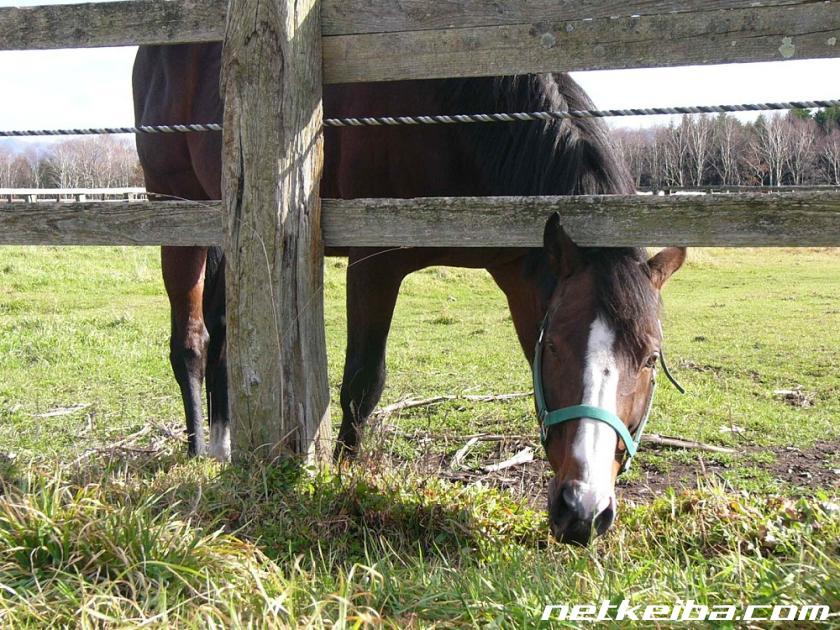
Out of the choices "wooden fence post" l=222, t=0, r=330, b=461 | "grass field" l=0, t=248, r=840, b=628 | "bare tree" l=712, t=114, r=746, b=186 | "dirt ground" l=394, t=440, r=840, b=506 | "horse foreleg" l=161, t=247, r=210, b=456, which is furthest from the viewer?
"horse foreleg" l=161, t=247, r=210, b=456

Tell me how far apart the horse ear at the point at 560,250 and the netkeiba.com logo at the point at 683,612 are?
1.23 meters

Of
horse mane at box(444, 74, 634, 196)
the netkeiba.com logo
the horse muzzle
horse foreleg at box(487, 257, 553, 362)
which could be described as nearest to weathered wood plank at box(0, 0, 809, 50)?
horse mane at box(444, 74, 634, 196)

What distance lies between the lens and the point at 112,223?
9.48 ft

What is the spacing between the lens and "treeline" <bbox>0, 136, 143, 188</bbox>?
103ft

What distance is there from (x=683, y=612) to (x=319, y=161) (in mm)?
2006

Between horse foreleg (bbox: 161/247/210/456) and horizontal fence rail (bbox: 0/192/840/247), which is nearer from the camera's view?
horizontal fence rail (bbox: 0/192/840/247)

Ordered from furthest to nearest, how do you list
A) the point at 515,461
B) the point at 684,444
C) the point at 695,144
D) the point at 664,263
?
the point at 695,144 → the point at 684,444 → the point at 515,461 → the point at 664,263

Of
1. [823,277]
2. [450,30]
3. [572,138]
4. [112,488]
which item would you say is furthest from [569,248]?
[823,277]

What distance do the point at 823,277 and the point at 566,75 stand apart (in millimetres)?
11238

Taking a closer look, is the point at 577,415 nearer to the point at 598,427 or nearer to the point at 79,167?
the point at 598,427

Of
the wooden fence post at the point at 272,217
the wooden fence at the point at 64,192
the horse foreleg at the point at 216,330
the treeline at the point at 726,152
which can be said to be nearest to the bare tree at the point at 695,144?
the treeline at the point at 726,152

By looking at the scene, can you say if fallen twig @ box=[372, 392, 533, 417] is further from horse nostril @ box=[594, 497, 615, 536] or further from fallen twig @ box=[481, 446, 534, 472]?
horse nostril @ box=[594, 497, 615, 536]

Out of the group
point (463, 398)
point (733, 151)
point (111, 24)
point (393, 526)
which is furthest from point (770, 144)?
point (111, 24)

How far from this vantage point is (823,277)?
41.1 ft
